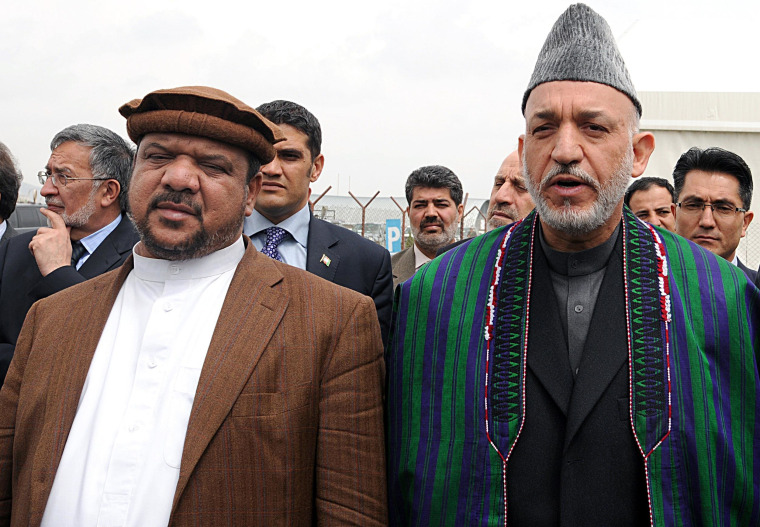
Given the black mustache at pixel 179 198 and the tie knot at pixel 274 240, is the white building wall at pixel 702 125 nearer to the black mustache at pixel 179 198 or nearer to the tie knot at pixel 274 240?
the tie knot at pixel 274 240

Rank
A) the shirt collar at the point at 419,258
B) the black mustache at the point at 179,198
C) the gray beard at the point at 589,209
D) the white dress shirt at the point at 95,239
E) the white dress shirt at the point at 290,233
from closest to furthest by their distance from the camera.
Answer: the gray beard at the point at 589,209 → the black mustache at the point at 179,198 → the white dress shirt at the point at 290,233 → the white dress shirt at the point at 95,239 → the shirt collar at the point at 419,258

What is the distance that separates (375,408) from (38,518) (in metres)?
0.93

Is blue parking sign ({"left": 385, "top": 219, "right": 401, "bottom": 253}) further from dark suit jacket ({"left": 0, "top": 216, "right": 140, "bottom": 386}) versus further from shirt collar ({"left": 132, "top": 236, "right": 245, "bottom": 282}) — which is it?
shirt collar ({"left": 132, "top": 236, "right": 245, "bottom": 282})

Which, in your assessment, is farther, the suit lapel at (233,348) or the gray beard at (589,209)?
the gray beard at (589,209)

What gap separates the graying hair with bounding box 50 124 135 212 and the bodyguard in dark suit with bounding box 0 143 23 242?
16.2 inches

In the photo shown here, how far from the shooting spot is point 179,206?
2.06 metres

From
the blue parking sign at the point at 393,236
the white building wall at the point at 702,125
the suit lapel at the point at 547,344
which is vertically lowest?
the suit lapel at the point at 547,344

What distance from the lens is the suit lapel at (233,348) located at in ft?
5.90

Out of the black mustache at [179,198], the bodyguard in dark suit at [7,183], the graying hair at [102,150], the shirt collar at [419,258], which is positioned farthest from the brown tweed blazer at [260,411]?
the shirt collar at [419,258]

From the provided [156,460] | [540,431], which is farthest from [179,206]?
[540,431]

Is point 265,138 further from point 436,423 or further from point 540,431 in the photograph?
point 540,431

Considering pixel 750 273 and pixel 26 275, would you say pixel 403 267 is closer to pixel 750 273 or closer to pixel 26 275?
pixel 750 273

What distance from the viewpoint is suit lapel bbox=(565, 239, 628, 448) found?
70.8 inches

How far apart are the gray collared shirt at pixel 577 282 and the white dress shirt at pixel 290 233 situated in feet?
4.43
